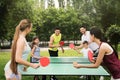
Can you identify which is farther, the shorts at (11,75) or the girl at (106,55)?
the shorts at (11,75)

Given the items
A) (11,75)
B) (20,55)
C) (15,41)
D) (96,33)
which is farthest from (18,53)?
(96,33)

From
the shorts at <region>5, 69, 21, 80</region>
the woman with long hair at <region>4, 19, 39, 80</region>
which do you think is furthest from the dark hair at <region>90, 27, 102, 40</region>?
the shorts at <region>5, 69, 21, 80</region>

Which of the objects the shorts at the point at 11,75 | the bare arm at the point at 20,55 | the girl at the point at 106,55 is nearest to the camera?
the bare arm at the point at 20,55

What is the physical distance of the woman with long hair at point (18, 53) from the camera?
17.0 ft

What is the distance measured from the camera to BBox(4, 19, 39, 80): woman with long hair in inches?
204

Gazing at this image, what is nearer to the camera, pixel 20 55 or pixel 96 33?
pixel 20 55

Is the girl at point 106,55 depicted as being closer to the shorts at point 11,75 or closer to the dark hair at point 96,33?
the dark hair at point 96,33

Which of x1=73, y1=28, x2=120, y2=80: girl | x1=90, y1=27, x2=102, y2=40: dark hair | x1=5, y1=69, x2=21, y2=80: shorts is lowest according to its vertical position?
Result: x1=5, y1=69, x2=21, y2=80: shorts

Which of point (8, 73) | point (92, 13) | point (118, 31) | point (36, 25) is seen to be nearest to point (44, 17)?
point (36, 25)

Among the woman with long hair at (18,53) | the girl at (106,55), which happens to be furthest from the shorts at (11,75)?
the girl at (106,55)

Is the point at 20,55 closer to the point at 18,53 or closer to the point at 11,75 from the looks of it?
→ the point at 18,53

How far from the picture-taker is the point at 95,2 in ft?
140

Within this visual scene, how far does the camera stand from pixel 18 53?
5.18 metres

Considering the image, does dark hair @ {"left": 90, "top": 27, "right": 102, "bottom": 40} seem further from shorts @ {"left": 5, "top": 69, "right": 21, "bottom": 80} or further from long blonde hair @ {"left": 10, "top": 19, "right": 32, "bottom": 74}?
shorts @ {"left": 5, "top": 69, "right": 21, "bottom": 80}
